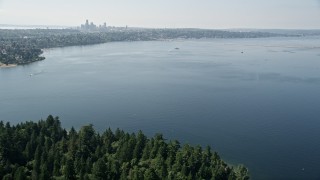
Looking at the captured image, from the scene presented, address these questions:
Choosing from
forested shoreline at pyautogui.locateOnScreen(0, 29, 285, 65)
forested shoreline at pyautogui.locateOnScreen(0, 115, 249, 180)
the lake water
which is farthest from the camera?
forested shoreline at pyautogui.locateOnScreen(0, 29, 285, 65)

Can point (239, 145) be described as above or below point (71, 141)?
below

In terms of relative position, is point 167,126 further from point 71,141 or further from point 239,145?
point 71,141

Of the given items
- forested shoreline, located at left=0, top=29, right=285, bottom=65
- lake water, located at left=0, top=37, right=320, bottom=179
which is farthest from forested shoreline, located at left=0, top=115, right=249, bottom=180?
forested shoreline, located at left=0, top=29, right=285, bottom=65

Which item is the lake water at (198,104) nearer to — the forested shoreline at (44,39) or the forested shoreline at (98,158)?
the forested shoreline at (98,158)

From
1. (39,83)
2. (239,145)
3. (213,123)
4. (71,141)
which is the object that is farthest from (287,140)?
(39,83)

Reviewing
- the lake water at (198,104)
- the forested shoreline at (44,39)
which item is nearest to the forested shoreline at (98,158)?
the lake water at (198,104)

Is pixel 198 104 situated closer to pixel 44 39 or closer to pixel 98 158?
pixel 98 158

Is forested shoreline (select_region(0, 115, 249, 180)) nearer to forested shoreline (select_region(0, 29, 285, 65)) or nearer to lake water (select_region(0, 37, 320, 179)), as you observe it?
lake water (select_region(0, 37, 320, 179))
